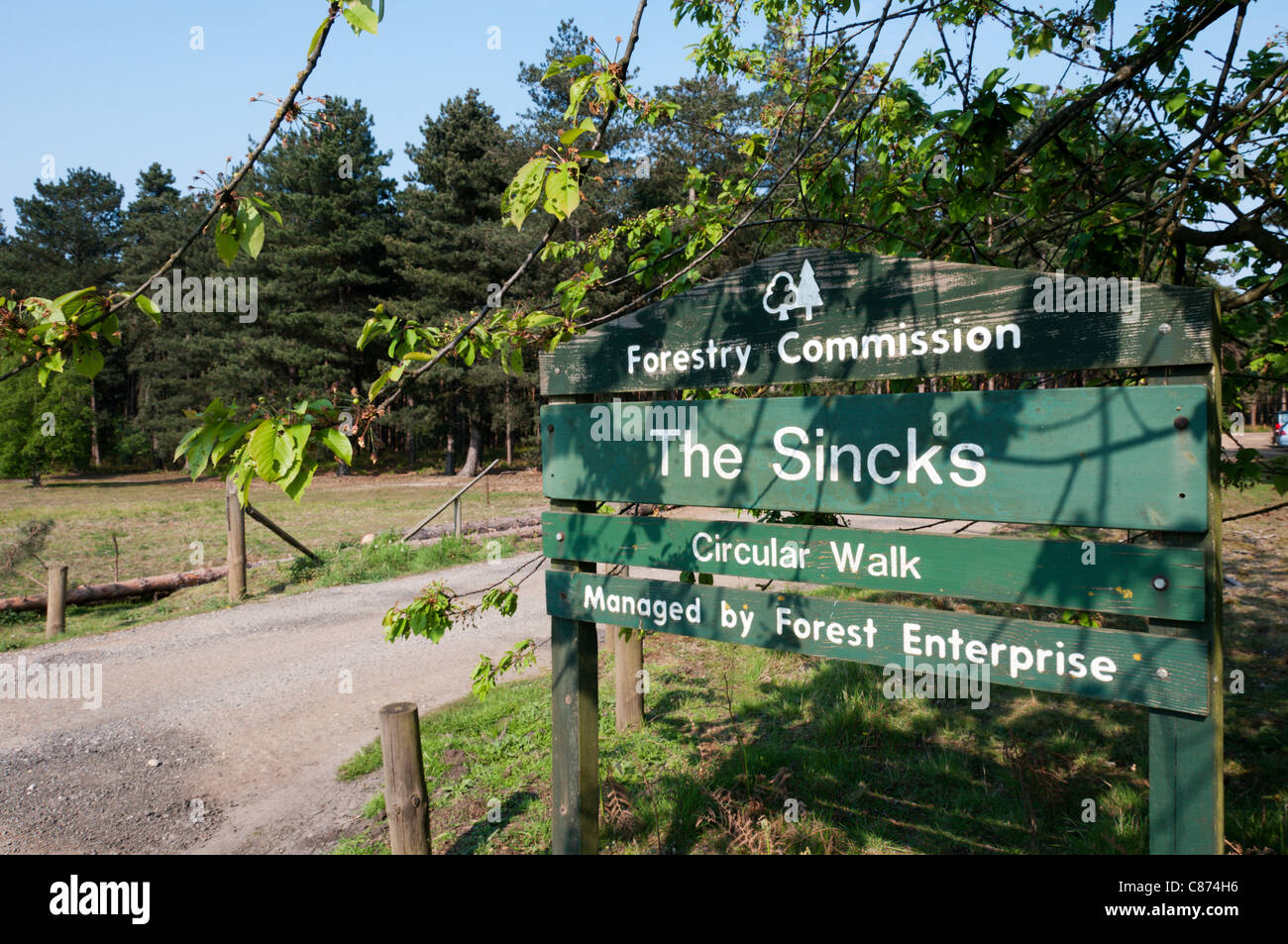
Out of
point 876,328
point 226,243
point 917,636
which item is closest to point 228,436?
point 226,243

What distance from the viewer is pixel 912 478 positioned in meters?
1.91

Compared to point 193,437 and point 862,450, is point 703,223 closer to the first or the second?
point 862,450

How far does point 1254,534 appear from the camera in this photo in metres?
11.0

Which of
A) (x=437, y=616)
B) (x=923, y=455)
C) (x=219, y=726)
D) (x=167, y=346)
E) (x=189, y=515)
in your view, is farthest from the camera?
(x=167, y=346)

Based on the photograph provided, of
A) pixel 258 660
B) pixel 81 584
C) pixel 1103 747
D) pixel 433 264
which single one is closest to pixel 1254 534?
pixel 1103 747

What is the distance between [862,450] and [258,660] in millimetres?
7108

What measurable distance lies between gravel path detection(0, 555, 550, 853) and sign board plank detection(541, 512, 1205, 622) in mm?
2805

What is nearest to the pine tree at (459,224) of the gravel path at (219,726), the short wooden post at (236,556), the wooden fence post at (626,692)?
the short wooden post at (236,556)

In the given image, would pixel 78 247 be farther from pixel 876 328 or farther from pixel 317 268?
pixel 876 328

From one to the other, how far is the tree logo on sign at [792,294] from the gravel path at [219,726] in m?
3.62

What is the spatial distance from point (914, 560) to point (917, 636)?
0.20 meters

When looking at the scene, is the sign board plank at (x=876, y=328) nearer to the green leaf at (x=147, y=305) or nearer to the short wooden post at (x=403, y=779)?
the green leaf at (x=147, y=305)

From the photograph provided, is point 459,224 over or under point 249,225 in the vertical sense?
over

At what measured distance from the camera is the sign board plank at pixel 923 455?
1629 millimetres
